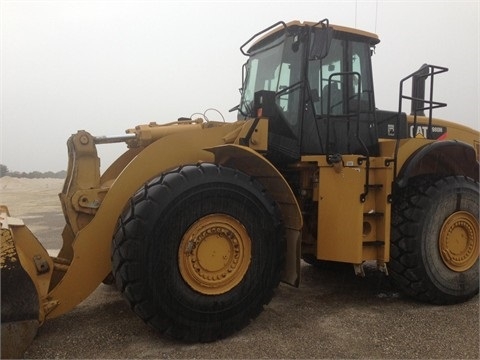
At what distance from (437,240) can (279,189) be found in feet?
5.84

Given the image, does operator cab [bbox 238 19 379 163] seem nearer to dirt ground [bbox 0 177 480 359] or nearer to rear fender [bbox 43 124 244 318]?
rear fender [bbox 43 124 244 318]

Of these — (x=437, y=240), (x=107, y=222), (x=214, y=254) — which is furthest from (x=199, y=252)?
(x=437, y=240)

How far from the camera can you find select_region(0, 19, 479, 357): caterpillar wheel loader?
3098 millimetres

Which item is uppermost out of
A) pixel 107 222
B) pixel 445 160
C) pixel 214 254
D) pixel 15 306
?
pixel 445 160

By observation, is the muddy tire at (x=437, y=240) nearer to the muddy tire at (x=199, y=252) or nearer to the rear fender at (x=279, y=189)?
the rear fender at (x=279, y=189)

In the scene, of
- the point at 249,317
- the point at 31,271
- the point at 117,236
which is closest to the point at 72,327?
the point at 31,271

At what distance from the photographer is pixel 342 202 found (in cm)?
395

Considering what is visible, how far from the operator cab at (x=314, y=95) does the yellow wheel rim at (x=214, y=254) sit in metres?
1.16

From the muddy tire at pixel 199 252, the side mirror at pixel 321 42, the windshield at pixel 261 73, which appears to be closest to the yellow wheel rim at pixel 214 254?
the muddy tire at pixel 199 252

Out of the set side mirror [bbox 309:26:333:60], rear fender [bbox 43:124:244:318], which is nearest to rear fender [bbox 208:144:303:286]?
rear fender [bbox 43:124:244:318]

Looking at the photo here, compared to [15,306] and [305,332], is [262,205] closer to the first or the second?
A: [305,332]

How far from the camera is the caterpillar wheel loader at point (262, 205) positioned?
10.2ft

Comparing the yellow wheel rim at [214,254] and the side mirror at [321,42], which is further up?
the side mirror at [321,42]

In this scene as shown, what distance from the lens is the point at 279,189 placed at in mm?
3799
